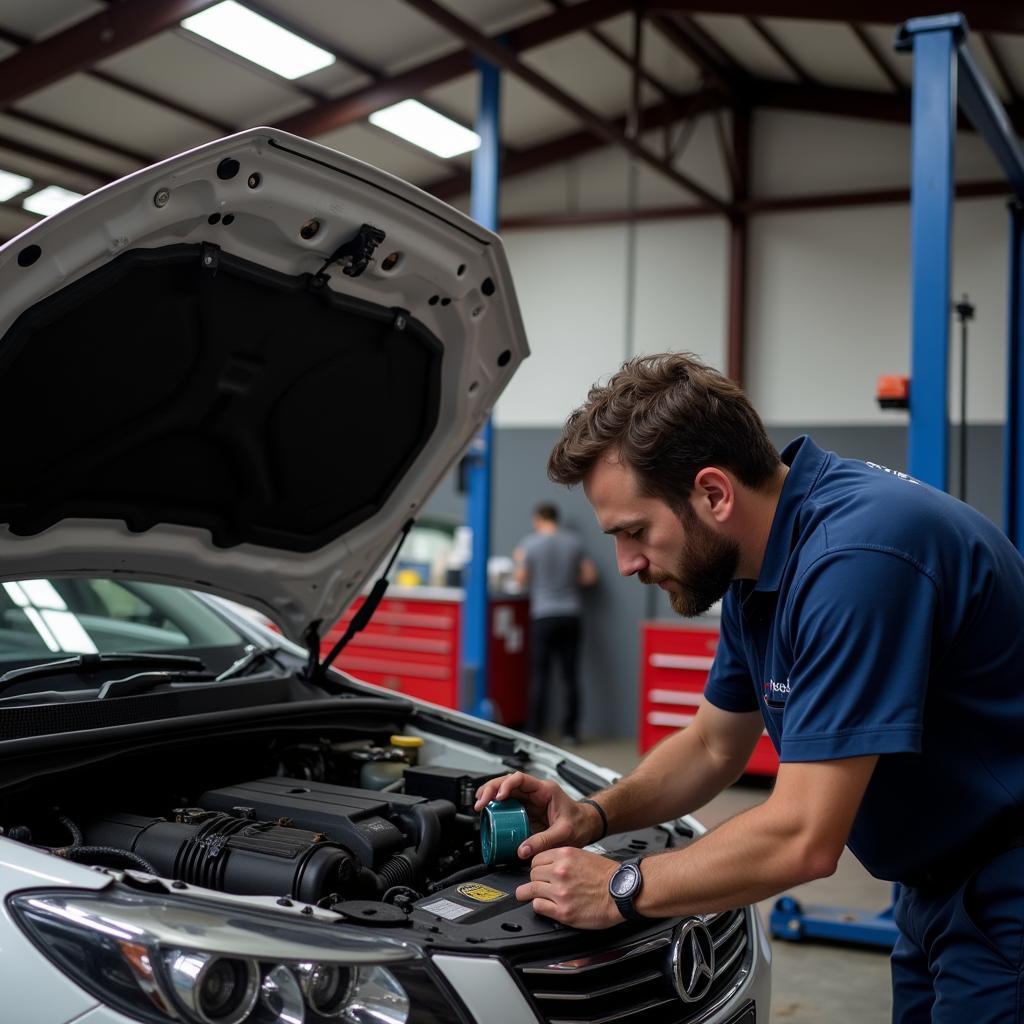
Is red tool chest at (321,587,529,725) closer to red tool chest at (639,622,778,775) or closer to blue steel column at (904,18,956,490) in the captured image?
red tool chest at (639,622,778,775)

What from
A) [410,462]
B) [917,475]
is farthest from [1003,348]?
[410,462]

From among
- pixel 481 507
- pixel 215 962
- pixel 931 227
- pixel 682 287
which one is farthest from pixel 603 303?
pixel 215 962

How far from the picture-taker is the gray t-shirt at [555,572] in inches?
281

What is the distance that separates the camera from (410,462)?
2.25m

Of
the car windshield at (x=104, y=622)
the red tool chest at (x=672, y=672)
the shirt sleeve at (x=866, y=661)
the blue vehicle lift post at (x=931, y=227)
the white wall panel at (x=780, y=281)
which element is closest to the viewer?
the shirt sleeve at (x=866, y=661)

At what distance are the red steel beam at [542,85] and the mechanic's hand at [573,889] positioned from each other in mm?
4816

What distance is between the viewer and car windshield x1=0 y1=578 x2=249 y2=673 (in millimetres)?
2031

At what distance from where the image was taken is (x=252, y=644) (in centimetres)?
246

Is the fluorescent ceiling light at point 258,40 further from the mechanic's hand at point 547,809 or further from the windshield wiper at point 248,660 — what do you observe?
the mechanic's hand at point 547,809

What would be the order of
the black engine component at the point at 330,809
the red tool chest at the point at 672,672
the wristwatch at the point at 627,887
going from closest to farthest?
the wristwatch at the point at 627,887, the black engine component at the point at 330,809, the red tool chest at the point at 672,672

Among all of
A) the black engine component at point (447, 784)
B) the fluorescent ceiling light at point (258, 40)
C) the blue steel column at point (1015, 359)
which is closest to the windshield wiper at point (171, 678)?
the black engine component at point (447, 784)

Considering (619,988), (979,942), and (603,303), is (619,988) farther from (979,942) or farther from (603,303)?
(603,303)

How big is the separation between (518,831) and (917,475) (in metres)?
1.70

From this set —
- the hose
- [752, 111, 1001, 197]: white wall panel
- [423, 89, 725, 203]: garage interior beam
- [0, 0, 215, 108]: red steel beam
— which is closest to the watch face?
the hose
